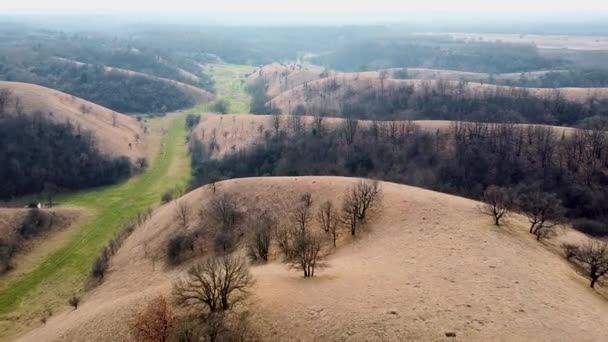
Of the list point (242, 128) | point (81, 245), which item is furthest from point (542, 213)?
point (242, 128)

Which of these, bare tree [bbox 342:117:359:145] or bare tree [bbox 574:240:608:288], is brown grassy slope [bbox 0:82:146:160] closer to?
bare tree [bbox 342:117:359:145]

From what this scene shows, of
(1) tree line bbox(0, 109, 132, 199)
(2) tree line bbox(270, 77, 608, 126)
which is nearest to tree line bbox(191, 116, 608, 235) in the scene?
(2) tree line bbox(270, 77, 608, 126)

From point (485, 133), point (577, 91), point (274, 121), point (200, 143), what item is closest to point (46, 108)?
point (200, 143)

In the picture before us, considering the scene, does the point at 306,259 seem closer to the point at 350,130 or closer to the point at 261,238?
the point at 261,238

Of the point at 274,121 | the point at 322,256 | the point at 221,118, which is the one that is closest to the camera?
the point at 322,256

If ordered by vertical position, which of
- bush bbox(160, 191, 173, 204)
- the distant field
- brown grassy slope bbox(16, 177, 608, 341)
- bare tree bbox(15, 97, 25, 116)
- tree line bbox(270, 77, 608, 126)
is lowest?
the distant field

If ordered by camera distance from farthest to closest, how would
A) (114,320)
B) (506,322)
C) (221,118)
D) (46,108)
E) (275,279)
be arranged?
(221,118) < (46,108) < (275,279) < (114,320) < (506,322)

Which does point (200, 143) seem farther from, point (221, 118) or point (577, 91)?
point (577, 91)
